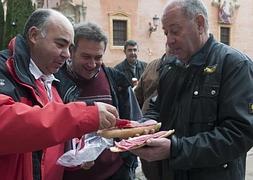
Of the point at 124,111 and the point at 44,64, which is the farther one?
the point at 124,111

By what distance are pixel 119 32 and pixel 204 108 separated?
22.8 metres

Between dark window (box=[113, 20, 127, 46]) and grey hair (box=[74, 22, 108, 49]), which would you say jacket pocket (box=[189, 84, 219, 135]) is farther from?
dark window (box=[113, 20, 127, 46])

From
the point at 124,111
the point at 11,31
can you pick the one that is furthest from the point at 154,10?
the point at 124,111

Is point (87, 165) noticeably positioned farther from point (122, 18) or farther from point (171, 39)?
point (122, 18)

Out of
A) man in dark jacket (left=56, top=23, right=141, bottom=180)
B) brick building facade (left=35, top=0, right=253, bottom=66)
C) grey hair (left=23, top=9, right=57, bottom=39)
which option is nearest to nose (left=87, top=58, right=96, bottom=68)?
man in dark jacket (left=56, top=23, right=141, bottom=180)

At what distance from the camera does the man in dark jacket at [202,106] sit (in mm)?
2225

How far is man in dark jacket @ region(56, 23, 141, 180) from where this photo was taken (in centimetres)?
301

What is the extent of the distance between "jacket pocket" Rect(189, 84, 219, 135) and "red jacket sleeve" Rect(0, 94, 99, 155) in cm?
74

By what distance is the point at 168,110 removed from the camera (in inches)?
104

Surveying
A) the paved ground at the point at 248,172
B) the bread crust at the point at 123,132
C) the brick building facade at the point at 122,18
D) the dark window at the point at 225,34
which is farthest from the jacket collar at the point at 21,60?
the dark window at the point at 225,34

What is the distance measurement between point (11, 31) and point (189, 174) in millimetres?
9058

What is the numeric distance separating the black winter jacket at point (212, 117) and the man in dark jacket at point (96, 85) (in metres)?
0.66

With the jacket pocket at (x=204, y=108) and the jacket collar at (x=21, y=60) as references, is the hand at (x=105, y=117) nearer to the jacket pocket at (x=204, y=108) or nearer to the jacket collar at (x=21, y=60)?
the jacket collar at (x=21, y=60)

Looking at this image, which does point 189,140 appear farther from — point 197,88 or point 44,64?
point 44,64
